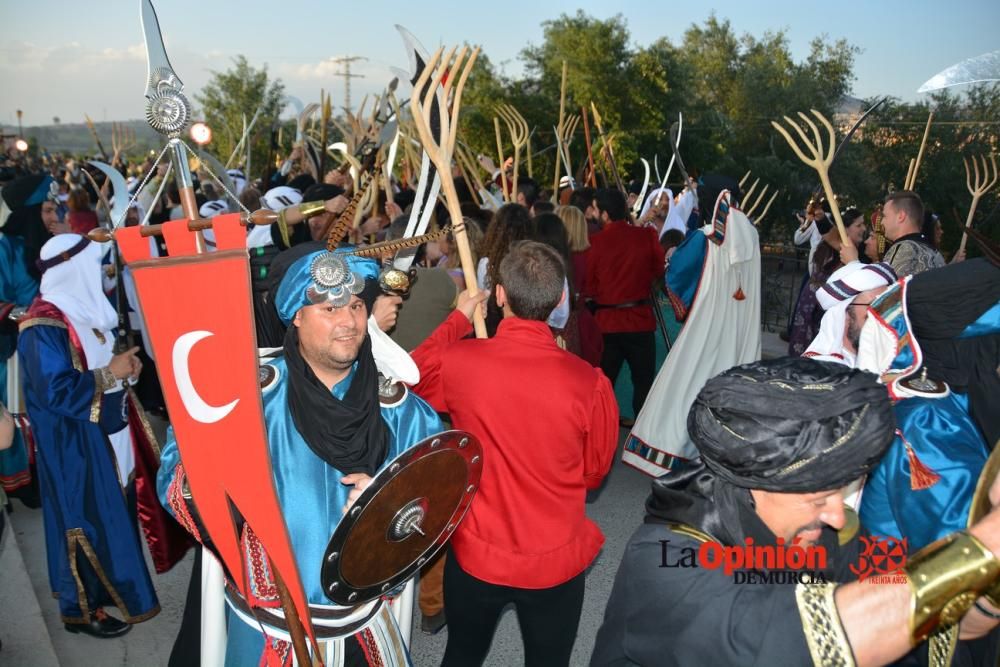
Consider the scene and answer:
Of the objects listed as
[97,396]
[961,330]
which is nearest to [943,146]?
[961,330]

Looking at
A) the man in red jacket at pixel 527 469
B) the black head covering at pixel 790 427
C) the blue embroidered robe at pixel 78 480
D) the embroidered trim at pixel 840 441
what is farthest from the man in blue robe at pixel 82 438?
the embroidered trim at pixel 840 441

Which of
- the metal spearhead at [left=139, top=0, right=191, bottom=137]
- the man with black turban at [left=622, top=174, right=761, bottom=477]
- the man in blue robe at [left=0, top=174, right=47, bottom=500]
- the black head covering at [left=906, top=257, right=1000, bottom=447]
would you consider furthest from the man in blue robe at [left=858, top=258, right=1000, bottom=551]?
the man in blue robe at [left=0, top=174, right=47, bottom=500]

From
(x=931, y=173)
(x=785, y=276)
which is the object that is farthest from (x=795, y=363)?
(x=931, y=173)

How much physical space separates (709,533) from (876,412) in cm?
36

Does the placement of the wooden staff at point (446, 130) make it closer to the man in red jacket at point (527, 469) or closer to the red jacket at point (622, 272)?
the man in red jacket at point (527, 469)

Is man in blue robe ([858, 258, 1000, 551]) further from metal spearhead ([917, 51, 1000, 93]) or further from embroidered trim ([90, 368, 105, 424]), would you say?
embroidered trim ([90, 368, 105, 424])

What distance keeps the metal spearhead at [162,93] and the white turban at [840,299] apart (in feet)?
7.89

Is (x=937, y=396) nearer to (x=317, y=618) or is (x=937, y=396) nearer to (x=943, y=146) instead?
(x=317, y=618)

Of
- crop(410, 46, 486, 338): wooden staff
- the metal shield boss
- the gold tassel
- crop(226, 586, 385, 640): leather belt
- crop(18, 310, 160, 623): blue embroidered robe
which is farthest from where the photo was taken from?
crop(18, 310, 160, 623): blue embroidered robe

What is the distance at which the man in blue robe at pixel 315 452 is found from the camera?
7.30ft

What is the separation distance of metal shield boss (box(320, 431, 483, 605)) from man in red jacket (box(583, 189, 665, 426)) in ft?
13.0

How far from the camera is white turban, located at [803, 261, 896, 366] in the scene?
320 cm

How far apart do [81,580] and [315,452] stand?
2.07 m

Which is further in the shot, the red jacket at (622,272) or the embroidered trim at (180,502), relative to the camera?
the red jacket at (622,272)
